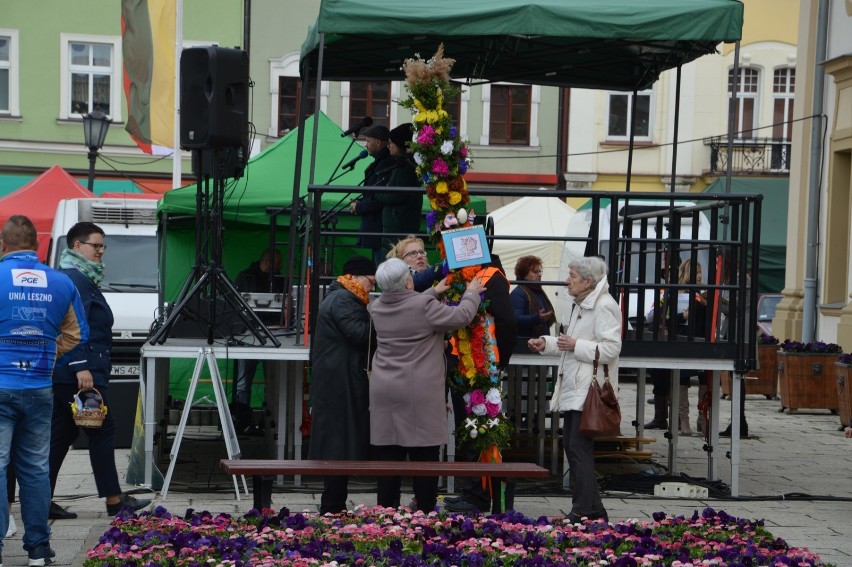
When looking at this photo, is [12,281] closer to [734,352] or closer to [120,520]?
[120,520]

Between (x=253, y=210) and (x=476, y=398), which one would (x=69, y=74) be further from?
(x=476, y=398)

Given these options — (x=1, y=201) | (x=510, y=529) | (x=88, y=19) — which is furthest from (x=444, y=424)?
(x=88, y=19)

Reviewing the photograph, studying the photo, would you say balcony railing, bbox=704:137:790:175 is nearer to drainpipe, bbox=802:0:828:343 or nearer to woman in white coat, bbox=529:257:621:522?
drainpipe, bbox=802:0:828:343

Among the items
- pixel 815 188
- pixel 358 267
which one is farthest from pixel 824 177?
pixel 358 267

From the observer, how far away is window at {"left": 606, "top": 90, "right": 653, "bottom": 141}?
36.5 m

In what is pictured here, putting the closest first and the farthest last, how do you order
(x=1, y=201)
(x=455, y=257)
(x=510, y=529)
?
1. (x=510, y=529)
2. (x=455, y=257)
3. (x=1, y=201)

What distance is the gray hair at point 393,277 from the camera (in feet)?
28.3

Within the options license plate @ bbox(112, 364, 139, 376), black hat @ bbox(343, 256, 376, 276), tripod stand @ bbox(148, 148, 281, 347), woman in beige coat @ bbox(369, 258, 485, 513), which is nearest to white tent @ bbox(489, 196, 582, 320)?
license plate @ bbox(112, 364, 139, 376)

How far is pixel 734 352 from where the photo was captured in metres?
11.3

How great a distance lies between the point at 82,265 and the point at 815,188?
48.5ft

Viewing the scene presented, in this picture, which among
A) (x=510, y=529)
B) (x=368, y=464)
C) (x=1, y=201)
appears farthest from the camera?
(x=1, y=201)

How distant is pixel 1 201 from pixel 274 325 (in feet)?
37.6

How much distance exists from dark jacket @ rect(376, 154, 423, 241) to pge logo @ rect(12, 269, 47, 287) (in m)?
3.65

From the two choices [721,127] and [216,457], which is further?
[721,127]
